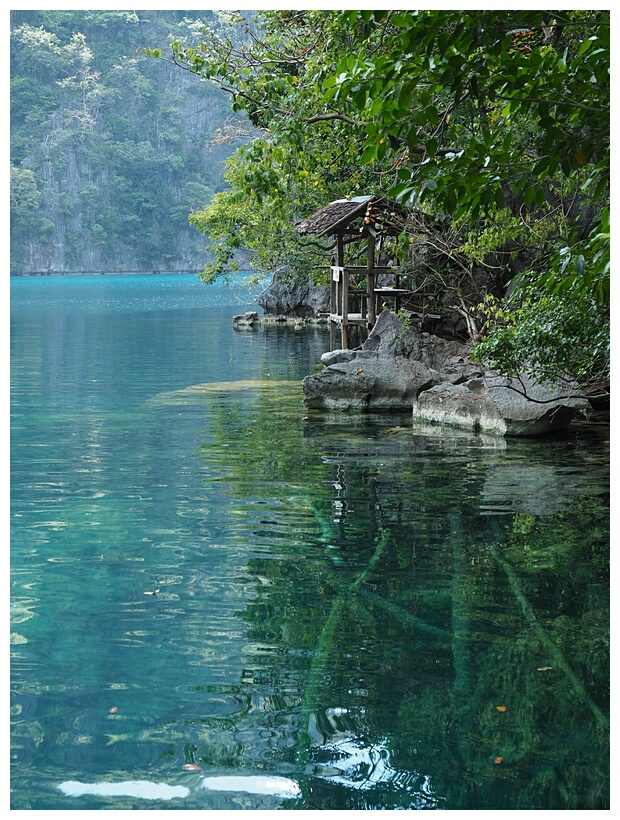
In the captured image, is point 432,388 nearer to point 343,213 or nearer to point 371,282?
point 343,213

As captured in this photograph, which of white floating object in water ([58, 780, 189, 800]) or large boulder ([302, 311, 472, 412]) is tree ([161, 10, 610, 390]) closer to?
large boulder ([302, 311, 472, 412])

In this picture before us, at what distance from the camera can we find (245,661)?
5293 millimetres

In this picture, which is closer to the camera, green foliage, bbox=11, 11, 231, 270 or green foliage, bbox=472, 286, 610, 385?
green foliage, bbox=472, 286, 610, 385

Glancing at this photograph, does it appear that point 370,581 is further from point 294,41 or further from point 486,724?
point 294,41

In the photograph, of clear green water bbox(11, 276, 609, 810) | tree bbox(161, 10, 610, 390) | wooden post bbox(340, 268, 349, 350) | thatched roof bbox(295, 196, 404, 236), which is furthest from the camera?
wooden post bbox(340, 268, 349, 350)

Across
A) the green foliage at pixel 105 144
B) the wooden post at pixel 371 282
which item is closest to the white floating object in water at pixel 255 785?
the wooden post at pixel 371 282

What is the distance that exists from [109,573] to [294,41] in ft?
31.6

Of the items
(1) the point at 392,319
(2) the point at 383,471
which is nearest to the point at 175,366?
(1) the point at 392,319

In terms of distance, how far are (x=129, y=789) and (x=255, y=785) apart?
53cm

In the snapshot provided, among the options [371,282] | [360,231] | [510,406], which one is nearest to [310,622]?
[510,406]

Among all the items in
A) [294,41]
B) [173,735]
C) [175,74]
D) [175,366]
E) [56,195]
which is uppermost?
[175,74]

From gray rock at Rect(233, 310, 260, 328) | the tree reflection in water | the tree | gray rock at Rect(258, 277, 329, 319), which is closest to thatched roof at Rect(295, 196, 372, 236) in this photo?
the tree

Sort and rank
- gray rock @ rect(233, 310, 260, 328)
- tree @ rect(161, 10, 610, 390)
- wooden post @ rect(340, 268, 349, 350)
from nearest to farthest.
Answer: tree @ rect(161, 10, 610, 390), wooden post @ rect(340, 268, 349, 350), gray rock @ rect(233, 310, 260, 328)

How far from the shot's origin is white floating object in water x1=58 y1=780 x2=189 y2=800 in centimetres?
394
